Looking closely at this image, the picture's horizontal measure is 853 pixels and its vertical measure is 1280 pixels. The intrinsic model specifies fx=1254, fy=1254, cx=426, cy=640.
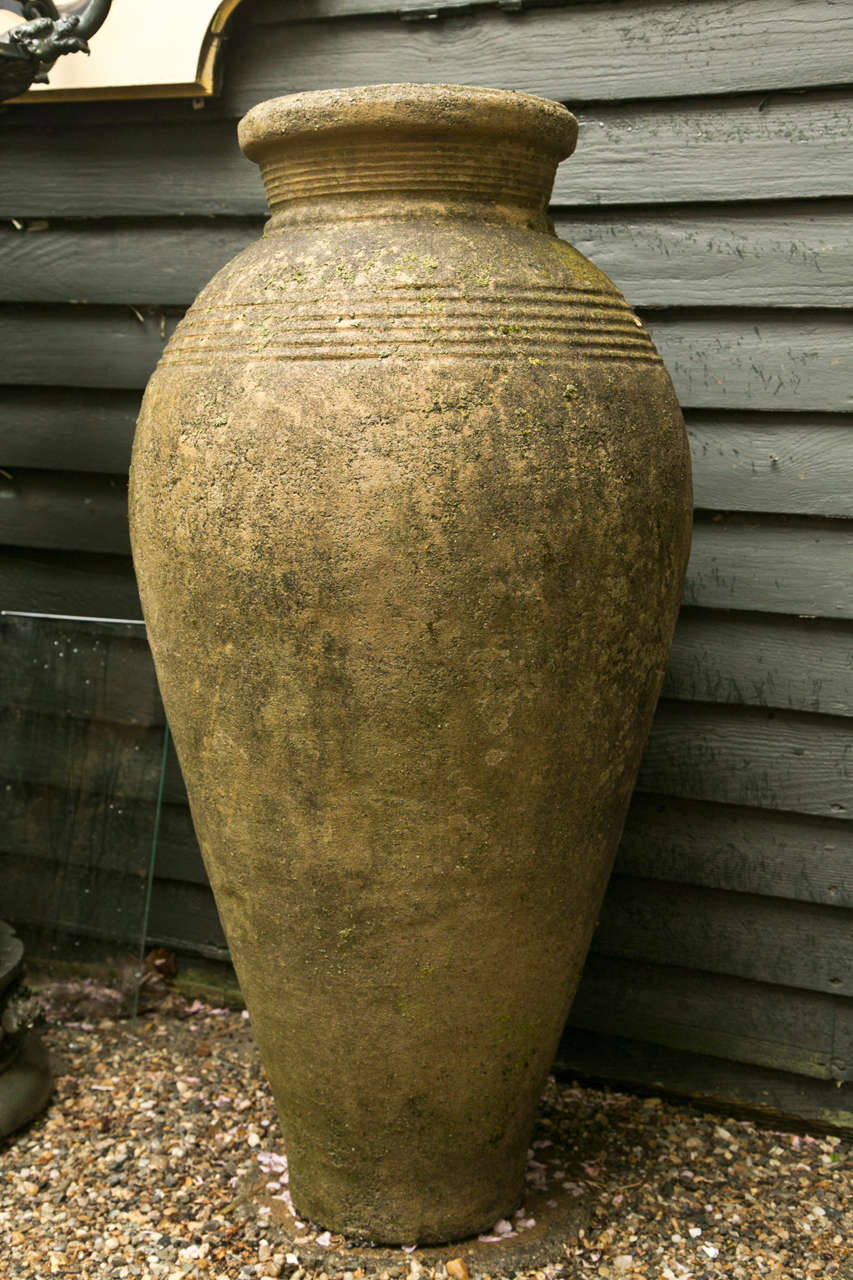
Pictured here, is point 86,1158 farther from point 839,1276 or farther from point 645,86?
point 645,86

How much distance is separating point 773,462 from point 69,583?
1.50 metres

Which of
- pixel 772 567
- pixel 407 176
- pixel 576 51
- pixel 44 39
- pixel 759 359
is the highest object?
pixel 576 51

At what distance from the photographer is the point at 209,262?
2504 mm

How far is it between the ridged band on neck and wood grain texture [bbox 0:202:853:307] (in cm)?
49

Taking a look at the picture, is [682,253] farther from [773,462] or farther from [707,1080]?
[707,1080]

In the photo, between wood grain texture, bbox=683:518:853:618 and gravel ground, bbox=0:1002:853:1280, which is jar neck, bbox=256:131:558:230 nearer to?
wood grain texture, bbox=683:518:853:618

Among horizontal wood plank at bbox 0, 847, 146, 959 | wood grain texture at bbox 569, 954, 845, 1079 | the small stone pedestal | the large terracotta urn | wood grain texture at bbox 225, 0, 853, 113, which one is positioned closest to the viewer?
the large terracotta urn

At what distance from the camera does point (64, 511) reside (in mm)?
2697

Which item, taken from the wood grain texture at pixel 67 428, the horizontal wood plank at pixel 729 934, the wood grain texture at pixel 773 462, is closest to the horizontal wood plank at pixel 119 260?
the wood grain texture at pixel 67 428

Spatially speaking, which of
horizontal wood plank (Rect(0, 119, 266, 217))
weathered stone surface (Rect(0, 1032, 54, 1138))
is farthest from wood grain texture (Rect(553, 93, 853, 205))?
weathered stone surface (Rect(0, 1032, 54, 1138))

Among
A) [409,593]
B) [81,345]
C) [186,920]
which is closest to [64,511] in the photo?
[81,345]

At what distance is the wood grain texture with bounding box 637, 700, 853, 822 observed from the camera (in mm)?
2205

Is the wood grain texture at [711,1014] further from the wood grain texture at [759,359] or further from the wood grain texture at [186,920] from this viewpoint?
the wood grain texture at [759,359]

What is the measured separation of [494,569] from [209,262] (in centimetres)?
129
